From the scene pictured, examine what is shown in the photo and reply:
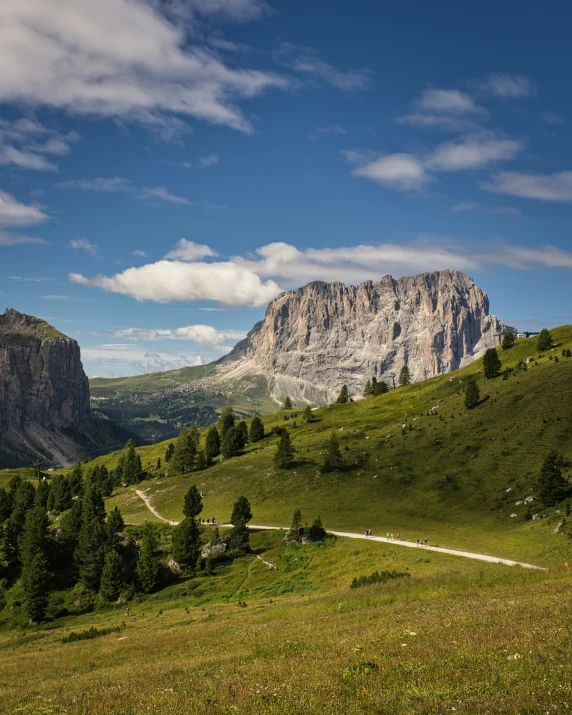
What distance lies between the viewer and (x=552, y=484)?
209ft

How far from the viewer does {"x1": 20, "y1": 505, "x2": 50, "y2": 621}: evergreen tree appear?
6384 centimetres

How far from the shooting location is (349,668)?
1541 centimetres

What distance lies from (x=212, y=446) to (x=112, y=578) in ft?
280

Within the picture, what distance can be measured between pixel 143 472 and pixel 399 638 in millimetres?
147827

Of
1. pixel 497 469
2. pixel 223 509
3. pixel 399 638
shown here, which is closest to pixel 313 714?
pixel 399 638

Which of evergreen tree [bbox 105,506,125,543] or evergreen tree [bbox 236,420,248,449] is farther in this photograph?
evergreen tree [bbox 236,420,248,449]

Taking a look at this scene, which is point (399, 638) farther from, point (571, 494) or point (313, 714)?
point (571, 494)

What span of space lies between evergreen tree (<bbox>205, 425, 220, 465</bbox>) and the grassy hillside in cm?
1634

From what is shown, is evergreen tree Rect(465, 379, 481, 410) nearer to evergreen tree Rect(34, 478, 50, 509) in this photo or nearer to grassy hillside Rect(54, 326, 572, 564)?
grassy hillside Rect(54, 326, 572, 564)

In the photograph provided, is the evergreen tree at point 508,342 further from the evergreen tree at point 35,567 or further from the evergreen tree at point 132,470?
the evergreen tree at point 35,567

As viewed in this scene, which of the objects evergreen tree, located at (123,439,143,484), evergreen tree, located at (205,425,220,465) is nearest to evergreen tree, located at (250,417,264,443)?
evergreen tree, located at (205,425,220,465)

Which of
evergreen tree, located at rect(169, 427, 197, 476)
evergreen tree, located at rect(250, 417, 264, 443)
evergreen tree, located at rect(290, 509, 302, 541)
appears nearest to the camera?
evergreen tree, located at rect(290, 509, 302, 541)

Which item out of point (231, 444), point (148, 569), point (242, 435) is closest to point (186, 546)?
point (148, 569)

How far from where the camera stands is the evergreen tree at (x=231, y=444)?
144m
